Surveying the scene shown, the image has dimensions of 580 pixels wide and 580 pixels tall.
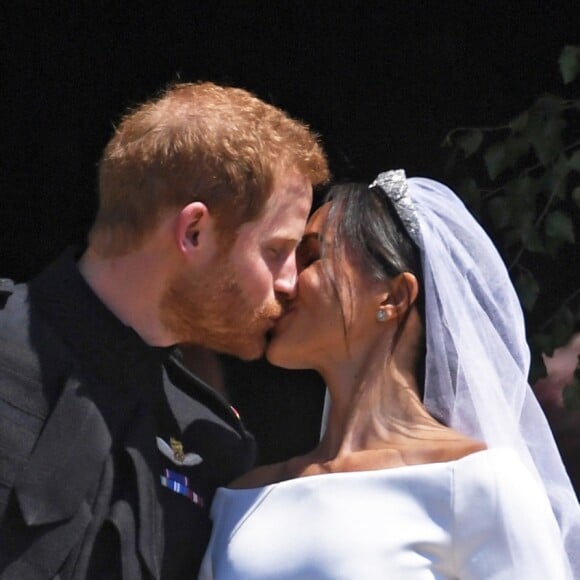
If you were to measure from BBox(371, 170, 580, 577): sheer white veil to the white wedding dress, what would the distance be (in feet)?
0.46

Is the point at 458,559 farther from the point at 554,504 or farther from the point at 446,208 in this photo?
the point at 446,208

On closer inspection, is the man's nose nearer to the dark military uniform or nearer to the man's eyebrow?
the man's eyebrow

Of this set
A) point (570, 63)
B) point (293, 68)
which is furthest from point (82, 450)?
point (293, 68)

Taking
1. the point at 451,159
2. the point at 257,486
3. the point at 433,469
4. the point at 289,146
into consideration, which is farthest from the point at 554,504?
the point at 451,159

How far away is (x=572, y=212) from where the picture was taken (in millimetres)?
3621

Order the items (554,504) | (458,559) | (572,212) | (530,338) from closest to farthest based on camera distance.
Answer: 1. (458,559)
2. (554,504)
3. (530,338)
4. (572,212)

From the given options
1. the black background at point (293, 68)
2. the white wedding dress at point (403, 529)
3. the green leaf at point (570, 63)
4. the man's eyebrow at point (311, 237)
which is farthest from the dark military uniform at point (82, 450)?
the black background at point (293, 68)

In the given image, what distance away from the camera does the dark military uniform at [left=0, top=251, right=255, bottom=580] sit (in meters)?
2.25

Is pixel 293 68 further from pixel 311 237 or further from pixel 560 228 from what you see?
pixel 311 237

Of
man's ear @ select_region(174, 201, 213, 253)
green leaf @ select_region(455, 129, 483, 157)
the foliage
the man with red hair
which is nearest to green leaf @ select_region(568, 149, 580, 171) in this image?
the foliage

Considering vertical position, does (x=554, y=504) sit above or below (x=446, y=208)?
below

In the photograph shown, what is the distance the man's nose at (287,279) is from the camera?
258 cm

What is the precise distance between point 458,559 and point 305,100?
1648mm

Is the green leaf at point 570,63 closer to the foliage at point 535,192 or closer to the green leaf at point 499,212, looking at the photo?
the foliage at point 535,192
